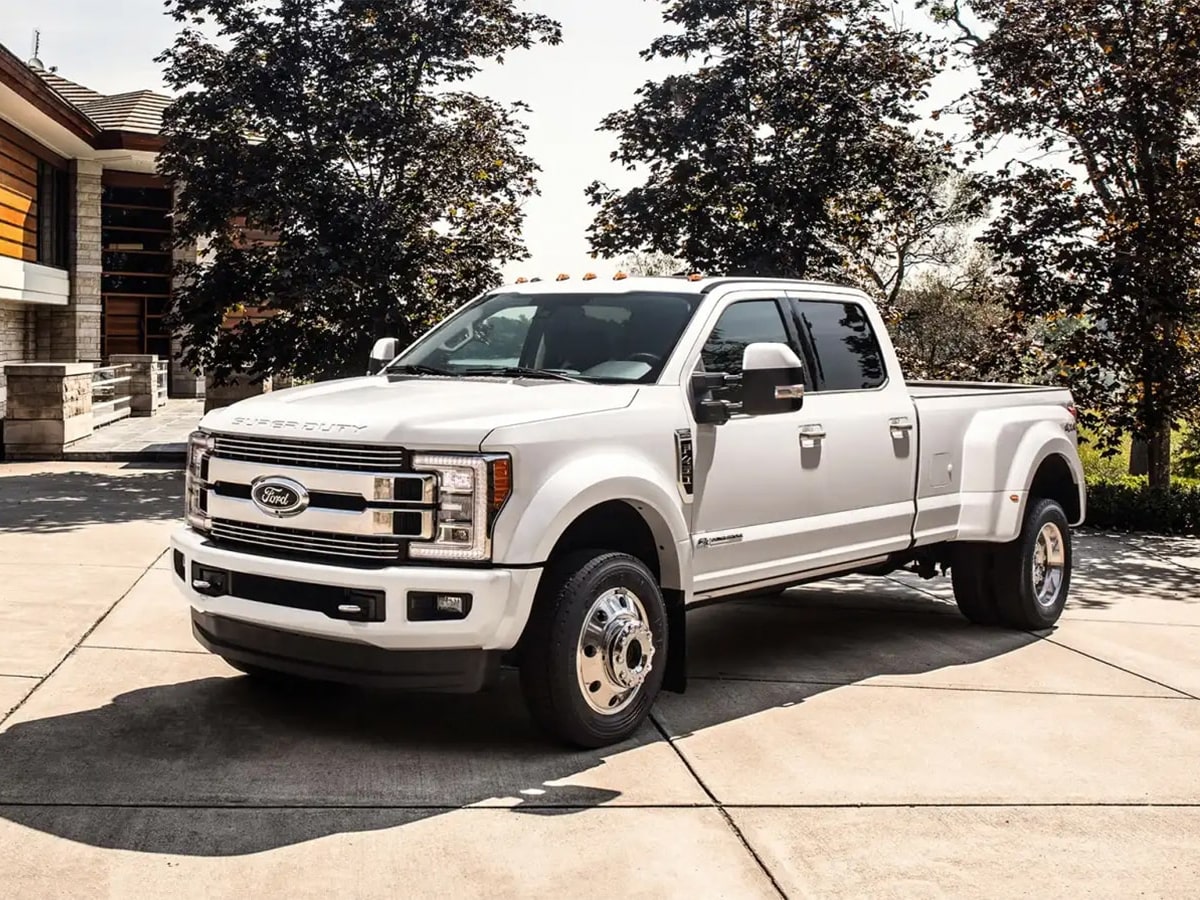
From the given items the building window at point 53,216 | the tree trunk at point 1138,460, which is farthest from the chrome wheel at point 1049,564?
the building window at point 53,216

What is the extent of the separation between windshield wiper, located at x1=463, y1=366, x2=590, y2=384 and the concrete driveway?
5.29 ft

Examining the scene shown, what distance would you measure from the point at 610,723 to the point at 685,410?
150cm

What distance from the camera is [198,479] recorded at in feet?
20.7

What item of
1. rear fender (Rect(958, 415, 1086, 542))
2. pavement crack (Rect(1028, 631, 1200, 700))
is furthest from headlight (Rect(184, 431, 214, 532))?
pavement crack (Rect(1028, 631, 1200, 700))

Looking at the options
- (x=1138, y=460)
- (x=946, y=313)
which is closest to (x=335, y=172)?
(x=1138, y=460)

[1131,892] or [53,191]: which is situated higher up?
[53,191]

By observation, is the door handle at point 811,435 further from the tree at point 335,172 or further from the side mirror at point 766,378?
the tree at point 335,172

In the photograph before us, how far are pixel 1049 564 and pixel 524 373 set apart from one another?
4.29 meters

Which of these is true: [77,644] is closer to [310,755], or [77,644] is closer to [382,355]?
[382,355]

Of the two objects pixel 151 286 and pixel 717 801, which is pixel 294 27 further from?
pixel 151 286

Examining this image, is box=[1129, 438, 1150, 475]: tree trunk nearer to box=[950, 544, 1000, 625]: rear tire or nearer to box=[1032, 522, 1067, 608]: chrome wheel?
box=[1032, 522, 1067, 608]: chrome wheel

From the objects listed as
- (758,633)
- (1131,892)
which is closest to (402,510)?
(1131,892)

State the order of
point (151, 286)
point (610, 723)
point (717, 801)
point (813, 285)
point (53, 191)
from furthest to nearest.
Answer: point (151, 286) → point (53, 191) → point (813, 285) → point (610, 723) → point (717, 801)

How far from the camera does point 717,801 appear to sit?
5.39 metres
